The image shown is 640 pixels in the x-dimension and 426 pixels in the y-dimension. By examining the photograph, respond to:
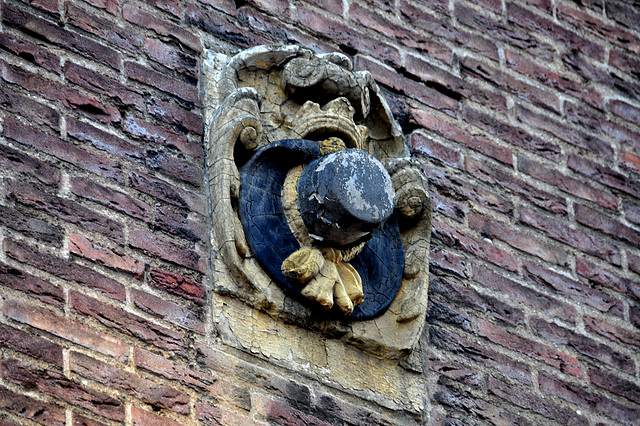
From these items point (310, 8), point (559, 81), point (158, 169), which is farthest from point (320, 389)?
point (559, 81)

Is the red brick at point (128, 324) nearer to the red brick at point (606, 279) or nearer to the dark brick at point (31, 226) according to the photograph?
the dark brick at point (31, 226)

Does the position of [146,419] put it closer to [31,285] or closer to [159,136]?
[31,285]

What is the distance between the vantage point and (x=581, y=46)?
13.5ft

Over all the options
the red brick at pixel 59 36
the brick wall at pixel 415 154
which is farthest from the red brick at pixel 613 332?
the red brick at pixel 59 36

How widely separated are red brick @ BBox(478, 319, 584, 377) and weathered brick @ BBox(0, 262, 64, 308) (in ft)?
4.23

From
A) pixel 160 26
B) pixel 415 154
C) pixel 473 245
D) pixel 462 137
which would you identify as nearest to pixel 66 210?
pixel 160 26

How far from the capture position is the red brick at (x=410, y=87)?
3.62m

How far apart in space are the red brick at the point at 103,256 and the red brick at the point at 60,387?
334 mm

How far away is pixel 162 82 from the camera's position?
10.4 feet

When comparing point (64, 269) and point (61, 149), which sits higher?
point (61, 149)

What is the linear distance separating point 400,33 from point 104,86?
1.11 meters

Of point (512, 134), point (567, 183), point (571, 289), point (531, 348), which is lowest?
point (531, 348)

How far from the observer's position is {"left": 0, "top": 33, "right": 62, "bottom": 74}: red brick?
296cm

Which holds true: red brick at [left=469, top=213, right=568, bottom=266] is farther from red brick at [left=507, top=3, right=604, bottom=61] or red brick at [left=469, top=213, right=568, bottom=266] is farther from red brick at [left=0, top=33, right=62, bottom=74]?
red brick at [left=0, top=33, right=62, bottom=74]
